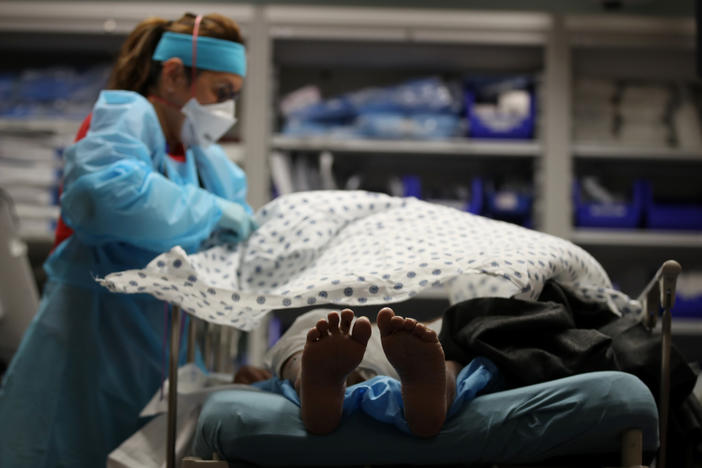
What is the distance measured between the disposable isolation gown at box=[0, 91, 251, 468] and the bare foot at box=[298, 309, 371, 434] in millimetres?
542

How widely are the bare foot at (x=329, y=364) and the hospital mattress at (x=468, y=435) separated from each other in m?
0.04

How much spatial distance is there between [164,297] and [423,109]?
197 centimetres

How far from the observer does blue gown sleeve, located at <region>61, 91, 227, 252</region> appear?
1.38m

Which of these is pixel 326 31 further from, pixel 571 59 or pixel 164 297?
pixel 164 297

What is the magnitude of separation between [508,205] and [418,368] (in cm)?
210

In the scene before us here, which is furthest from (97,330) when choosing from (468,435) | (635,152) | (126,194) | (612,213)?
(635,152)

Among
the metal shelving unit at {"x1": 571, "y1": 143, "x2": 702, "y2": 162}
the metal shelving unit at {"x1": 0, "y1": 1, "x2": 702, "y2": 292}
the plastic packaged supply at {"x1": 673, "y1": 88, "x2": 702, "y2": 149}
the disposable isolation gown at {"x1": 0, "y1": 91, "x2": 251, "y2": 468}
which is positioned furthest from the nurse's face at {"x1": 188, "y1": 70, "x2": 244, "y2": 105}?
the plastic packaged supply at {"x1": 673, "y1": 88, "x2": 702, "y2": 149}

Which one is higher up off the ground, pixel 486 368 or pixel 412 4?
pixel 412 4

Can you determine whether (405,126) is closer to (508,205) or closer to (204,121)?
(508,205)

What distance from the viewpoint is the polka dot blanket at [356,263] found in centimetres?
116

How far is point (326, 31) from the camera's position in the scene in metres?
2.98

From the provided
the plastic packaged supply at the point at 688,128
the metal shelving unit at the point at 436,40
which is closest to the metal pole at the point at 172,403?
the metal shelving unit at the point at 436,40

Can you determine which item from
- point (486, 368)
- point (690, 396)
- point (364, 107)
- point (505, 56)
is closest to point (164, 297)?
point (486, 368)

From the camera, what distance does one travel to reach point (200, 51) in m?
1.67
